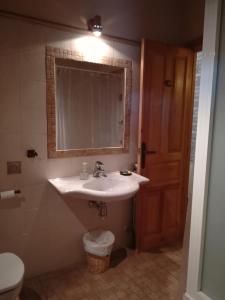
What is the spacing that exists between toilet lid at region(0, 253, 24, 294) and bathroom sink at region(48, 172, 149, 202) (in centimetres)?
55

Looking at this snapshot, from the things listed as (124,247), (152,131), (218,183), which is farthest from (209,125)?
(124,247)

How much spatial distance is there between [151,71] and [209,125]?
53.5 inches

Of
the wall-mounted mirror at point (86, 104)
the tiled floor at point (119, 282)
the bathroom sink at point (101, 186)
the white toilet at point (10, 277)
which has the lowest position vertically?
the tiled floor at point (119, 282)

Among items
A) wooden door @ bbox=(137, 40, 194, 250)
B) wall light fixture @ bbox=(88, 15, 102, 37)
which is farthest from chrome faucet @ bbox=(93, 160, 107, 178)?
wall light fixture @ bbox=(88, 15, 102, 37)

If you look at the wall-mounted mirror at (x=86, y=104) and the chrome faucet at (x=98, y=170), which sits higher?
the wall-mounted mirror at (x=86, y=104)

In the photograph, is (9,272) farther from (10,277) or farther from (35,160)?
(35,160)

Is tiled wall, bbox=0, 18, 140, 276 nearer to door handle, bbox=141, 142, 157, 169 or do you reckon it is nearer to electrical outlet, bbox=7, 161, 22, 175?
electrical outlet, bbox=7, 161, 22, 175

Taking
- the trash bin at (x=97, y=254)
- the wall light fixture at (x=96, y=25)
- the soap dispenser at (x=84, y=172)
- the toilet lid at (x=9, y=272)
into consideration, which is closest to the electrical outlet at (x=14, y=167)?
the soap dispenser at (x=84, y=172)

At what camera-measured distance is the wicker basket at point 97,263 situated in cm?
217

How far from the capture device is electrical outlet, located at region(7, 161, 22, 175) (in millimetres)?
1912

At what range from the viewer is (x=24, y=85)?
1.89m

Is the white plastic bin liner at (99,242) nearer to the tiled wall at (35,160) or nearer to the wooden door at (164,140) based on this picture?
the tiled wall at (35,160)

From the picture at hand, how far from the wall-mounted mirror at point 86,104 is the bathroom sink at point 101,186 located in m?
0.25

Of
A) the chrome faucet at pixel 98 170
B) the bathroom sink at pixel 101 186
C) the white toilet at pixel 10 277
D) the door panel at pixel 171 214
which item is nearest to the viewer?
the white toilet at pixel 10 277
